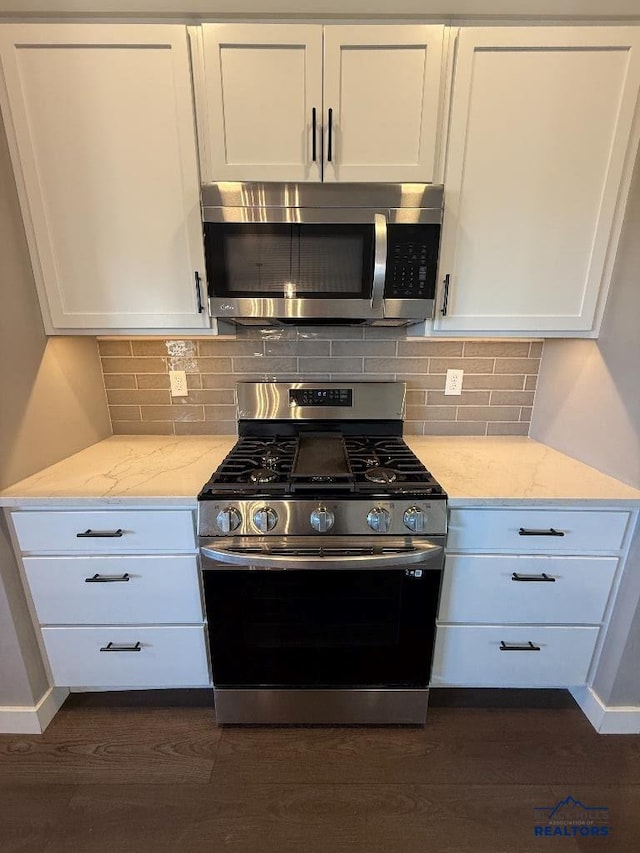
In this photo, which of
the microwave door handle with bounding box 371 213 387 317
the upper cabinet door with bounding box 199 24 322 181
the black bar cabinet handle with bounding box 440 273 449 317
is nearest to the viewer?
the upper cabinet door with bounding box 199 24 322 181

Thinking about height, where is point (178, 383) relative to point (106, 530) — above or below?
above

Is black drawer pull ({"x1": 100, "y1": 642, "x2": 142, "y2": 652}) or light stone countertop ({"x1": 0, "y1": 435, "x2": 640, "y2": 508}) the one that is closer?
light stone countertop ({"x1": 0, "y1": 435, "x2": 640, "y2": 508})

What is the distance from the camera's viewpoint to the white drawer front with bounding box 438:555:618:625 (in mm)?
1312

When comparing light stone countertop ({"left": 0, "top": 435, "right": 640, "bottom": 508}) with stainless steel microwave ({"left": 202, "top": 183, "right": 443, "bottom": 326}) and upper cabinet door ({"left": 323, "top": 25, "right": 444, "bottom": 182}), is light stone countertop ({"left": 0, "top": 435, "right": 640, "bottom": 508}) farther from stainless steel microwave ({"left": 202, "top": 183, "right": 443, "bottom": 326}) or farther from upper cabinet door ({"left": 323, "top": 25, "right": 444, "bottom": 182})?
upper cabinet door ({"left": 323, "top": 25, "right": 444, "bottom": 182})

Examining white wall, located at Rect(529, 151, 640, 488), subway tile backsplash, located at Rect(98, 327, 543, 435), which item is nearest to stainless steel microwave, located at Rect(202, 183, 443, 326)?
subway tile backsplash, located at Rect(98, 327, 543, 435)

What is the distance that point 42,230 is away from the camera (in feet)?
4.25

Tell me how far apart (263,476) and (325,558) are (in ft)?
1.12

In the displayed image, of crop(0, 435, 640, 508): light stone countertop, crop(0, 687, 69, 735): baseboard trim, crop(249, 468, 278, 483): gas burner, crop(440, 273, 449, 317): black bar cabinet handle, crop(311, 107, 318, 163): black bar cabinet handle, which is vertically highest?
crop(311, 107, 318, 163): black bar cabinet handle

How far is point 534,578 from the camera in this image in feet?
4.34

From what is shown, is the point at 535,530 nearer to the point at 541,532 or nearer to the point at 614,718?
the point at 541,532

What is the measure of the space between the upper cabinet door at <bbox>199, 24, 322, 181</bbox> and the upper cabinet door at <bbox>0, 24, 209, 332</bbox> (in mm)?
85

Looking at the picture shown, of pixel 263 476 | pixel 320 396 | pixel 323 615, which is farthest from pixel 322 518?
pixel 320 396

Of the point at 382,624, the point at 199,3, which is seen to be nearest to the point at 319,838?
the point at 382,624

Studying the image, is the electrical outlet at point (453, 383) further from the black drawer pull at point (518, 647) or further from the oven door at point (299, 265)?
the black drawer pull at point (518, 647)
